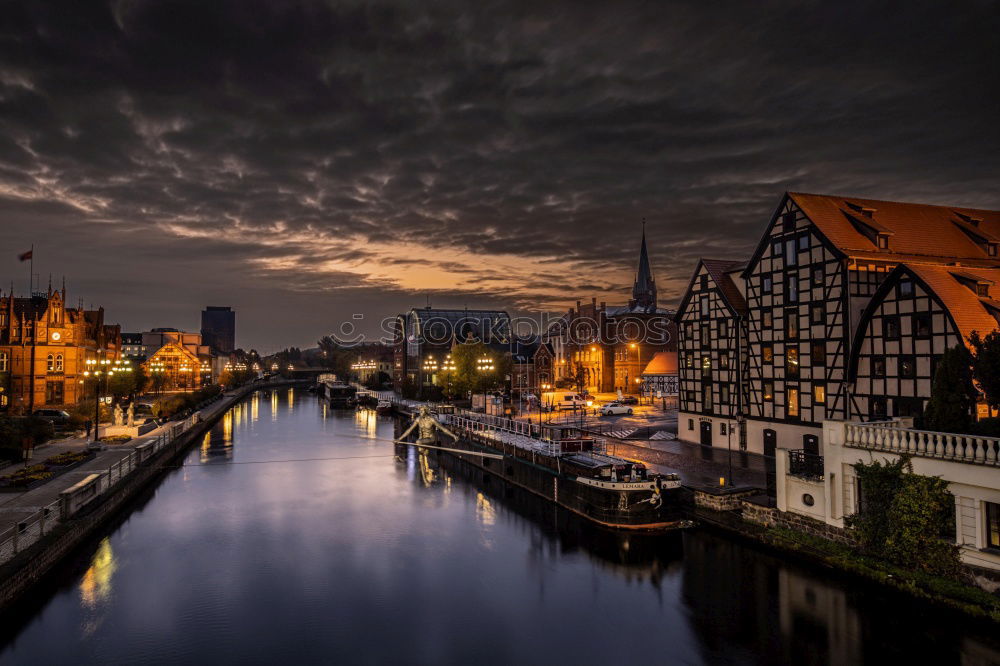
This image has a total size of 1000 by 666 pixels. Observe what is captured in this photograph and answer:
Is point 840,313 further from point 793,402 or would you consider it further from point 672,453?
point 672,453

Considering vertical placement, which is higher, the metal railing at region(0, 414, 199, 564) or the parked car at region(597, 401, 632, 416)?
the parked car at region(597, 401, 632, 416)

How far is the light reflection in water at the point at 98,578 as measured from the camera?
72.5 ft

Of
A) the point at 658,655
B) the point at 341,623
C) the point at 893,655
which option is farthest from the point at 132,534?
the point at 893,655

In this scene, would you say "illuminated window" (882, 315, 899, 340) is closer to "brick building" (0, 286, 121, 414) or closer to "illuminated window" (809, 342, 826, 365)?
"illuminated window" (809, 342, 826, 365)

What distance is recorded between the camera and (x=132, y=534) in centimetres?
3034

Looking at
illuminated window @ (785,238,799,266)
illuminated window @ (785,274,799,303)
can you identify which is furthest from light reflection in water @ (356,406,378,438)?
illuminated window @ (785,238,799,266)

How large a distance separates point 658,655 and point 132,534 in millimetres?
25710

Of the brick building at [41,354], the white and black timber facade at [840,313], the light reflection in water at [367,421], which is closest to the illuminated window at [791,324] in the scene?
the white and black timber facade at [840,313]

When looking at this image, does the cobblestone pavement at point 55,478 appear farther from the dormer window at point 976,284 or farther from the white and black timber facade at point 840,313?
the dormer window at point 976,284

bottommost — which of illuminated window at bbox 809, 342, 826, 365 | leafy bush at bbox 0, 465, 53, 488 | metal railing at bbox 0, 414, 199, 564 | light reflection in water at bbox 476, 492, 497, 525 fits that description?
light reflection in water at bbox 476, 492, 497, 525

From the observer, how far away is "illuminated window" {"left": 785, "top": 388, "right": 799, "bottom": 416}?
35.5 m

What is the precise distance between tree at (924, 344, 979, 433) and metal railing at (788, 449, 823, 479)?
4.65 metres

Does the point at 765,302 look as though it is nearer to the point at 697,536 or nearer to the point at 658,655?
the point at 697,536

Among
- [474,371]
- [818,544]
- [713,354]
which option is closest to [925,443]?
[818,544]
